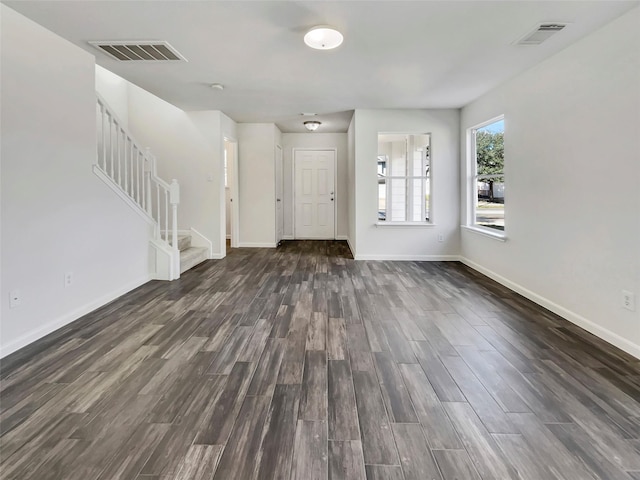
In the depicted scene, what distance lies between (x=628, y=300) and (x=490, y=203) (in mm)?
2436

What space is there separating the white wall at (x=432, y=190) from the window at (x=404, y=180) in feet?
2.06

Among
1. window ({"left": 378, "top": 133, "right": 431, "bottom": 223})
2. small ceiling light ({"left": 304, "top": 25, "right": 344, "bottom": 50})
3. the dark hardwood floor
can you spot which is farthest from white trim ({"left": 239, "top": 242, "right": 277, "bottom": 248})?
small ceiling light ({"left": 304, "top": 25, "right": 344, "bottom": 50})

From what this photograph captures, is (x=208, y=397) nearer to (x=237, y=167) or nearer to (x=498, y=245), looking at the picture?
(x=498, y=245)

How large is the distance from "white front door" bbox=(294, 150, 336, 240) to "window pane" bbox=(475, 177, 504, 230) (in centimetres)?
363

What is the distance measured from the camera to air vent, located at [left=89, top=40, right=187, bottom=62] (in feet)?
9.57

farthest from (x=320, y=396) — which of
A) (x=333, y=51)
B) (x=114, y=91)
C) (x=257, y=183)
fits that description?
(x=114, y=91)

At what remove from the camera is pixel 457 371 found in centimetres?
208

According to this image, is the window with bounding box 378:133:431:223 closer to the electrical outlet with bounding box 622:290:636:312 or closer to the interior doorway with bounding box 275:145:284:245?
the interior doorway with bounding box 275:145:284:245

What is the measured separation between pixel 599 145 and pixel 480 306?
164 centimetres

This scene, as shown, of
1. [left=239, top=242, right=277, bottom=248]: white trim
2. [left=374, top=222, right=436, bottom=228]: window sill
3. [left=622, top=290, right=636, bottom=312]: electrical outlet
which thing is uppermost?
[left=374, top=222, right=436, bottom=228]: window sill

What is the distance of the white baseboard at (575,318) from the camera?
2.35 meters

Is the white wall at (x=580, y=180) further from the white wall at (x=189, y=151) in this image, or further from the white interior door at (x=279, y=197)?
the white interior door at (x=279, y=197)

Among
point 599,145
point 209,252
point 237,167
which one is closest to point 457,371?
point 599,145

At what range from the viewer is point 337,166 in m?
7.91
